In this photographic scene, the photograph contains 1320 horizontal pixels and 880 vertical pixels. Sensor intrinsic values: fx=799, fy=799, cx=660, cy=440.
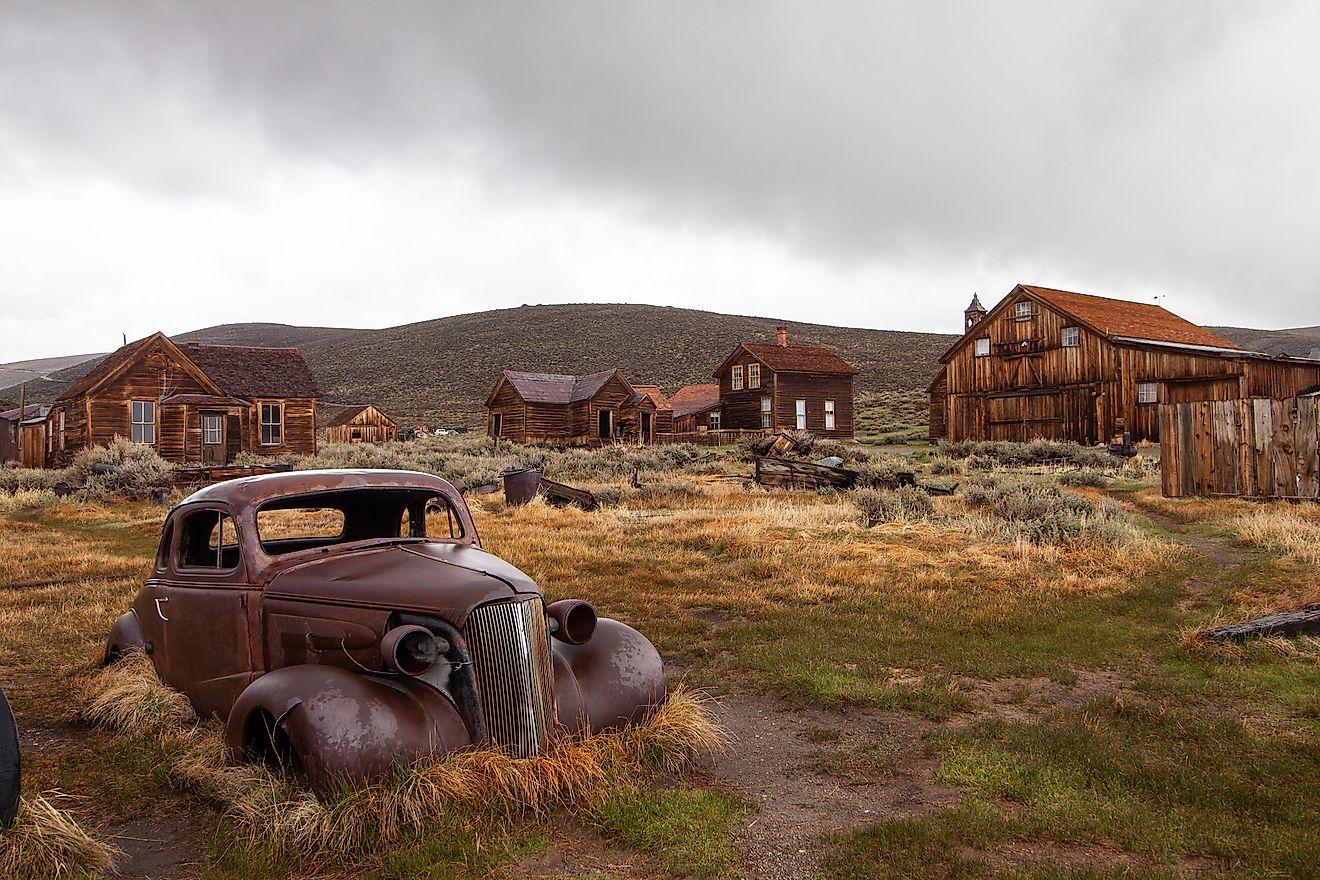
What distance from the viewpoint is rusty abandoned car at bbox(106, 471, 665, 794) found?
400 centimetres

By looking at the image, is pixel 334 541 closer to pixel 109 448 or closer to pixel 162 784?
pixel 162 784

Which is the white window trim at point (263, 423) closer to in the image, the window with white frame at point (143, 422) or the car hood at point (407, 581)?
the window with white frame at point (143, 422)

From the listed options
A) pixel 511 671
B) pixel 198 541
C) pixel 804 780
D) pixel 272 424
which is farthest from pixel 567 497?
pixel 272 424

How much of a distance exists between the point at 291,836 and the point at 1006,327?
119 feet

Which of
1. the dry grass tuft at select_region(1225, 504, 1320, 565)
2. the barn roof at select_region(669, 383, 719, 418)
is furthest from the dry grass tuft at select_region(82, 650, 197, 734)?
the barn roof at select_region(669, 383, 719, 418)

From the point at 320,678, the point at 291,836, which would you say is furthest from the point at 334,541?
the point at 291,836

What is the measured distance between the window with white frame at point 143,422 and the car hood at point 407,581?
92.6 ft

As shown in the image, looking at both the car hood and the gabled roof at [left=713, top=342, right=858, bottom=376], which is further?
the gabled roof at [left=713, top=342, right=858, bottom=376]

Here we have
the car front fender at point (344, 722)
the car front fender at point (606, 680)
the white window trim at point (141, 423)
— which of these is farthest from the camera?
the white window trim at point (141, 423)

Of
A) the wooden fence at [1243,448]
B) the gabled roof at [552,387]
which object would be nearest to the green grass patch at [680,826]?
the wooden fence at [1243,448]

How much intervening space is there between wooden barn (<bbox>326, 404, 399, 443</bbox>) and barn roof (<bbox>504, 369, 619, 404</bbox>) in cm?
1297

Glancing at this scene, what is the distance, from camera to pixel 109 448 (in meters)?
25.6

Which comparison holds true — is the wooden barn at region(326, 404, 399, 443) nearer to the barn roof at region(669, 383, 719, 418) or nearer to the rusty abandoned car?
the barn roof at region(669, 383, 719, 418)

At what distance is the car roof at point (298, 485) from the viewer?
16.6ft
